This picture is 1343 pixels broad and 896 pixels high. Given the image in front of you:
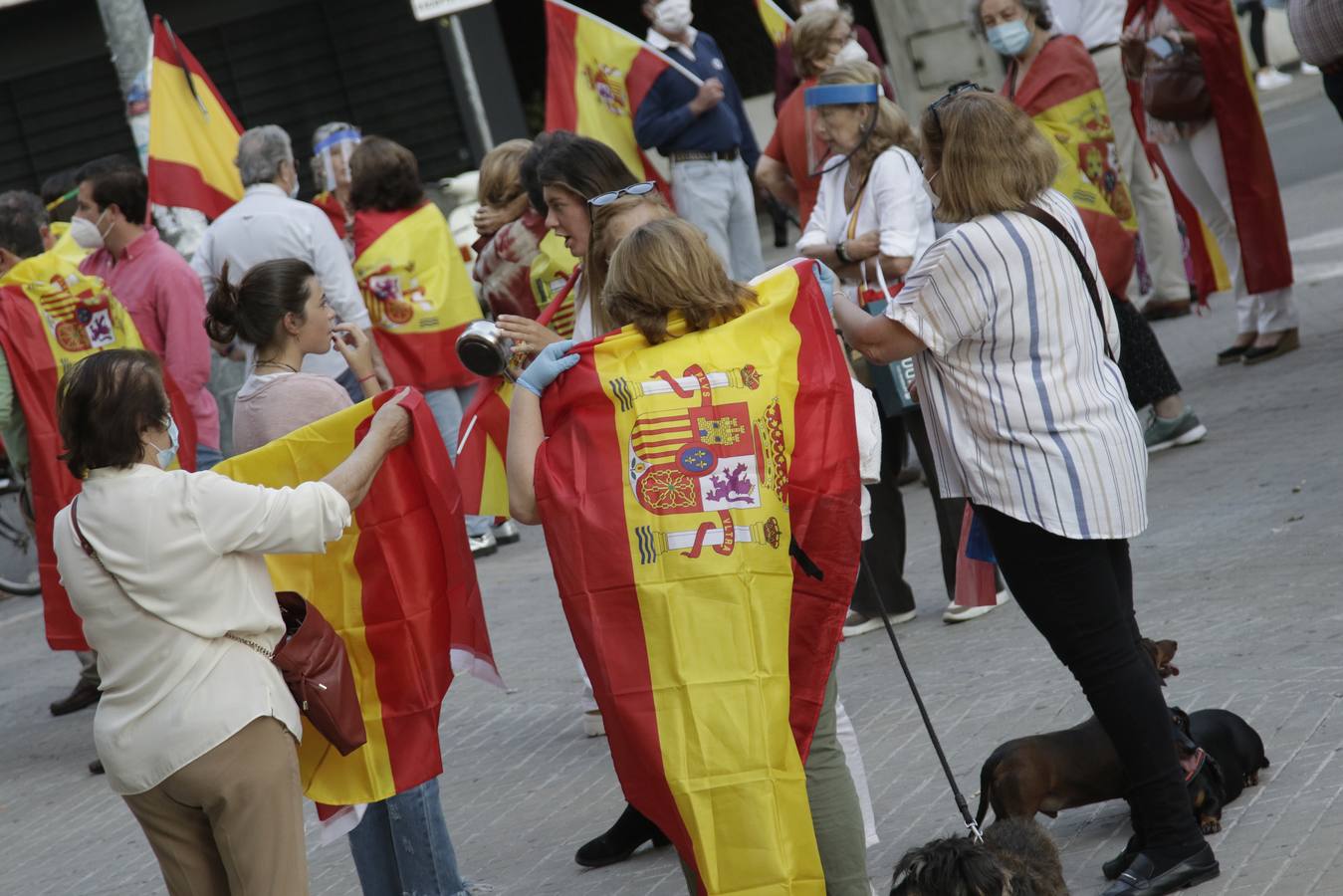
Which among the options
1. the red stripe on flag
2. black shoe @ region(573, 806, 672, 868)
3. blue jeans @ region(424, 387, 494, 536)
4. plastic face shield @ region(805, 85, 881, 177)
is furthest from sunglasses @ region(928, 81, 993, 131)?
the red stripe on flag

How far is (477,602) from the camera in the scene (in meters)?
4.74

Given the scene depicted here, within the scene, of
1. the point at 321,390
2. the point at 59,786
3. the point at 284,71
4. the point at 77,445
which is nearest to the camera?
the point at 77,445

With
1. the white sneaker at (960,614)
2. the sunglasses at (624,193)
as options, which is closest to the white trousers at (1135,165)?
the white sneaker at (960,614)

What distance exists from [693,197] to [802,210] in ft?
8.36

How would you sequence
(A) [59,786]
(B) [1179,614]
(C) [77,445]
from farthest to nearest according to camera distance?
1. (A) [59,786]
2. (B) [1179,614]
3. (C) [77,445]

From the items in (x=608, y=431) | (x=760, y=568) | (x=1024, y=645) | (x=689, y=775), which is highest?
(x=608, y=431)

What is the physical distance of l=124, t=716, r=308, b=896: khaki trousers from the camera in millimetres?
3857

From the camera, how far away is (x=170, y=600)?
3830 mm

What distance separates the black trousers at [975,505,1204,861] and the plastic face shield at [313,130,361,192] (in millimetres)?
6743

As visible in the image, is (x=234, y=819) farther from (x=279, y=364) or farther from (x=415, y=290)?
(x=415, y=290)

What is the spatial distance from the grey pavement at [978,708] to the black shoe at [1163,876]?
0.05 metres

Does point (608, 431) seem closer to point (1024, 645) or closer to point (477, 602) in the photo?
point (477, 602)

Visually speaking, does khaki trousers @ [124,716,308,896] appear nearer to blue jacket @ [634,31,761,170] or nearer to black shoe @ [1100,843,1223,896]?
black shoe @ [1100,843,1223,896]

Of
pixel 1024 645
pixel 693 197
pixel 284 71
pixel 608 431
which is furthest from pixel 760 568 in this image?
pixel 284 71
